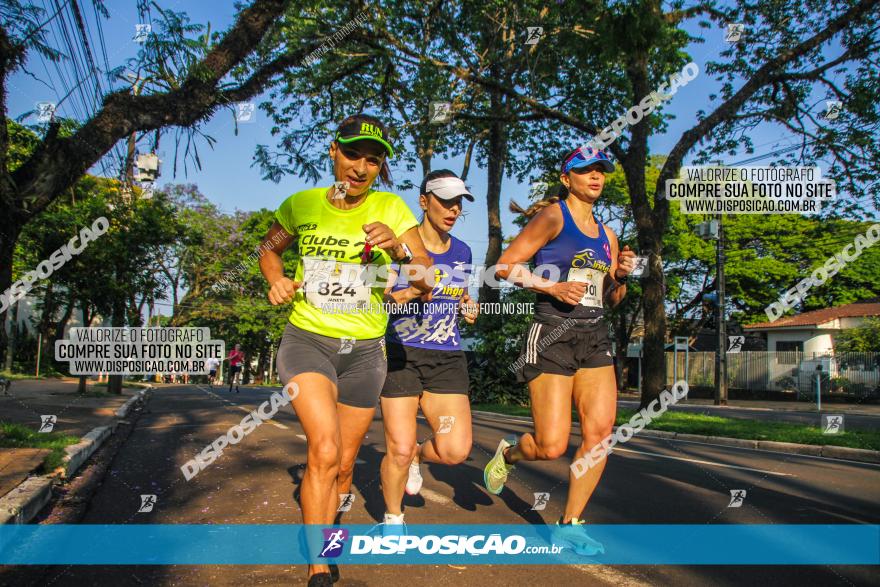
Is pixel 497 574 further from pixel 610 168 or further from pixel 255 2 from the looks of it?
pixel 255 2

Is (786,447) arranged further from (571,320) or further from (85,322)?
(85,322)

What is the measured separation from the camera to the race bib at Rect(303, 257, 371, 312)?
146 inches

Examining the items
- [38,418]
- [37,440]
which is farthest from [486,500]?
[38,418]

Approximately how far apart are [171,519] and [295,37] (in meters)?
11.0

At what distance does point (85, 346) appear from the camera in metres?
21.4

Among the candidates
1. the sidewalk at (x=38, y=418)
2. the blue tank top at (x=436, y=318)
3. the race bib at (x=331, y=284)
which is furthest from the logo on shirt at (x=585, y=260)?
the sidewalk at (x=38, y=418)

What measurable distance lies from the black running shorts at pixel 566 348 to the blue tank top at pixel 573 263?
0.29 feet

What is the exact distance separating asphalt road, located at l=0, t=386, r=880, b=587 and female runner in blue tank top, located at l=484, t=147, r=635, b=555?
0.77 m

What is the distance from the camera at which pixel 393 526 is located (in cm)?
409

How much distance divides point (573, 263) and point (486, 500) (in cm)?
219

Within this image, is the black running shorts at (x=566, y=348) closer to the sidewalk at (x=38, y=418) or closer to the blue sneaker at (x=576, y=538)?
the blue sneaker at (x=576, y=538)

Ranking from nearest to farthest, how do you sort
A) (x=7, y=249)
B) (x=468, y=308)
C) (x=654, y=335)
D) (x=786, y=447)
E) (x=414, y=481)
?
1. (x=468, y=308)
2. (x=414, y=481)
3. (x=7, y=249)
4. (x=786, y=447)
5. (x=654, y=335)

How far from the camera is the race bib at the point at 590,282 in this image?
4.35m

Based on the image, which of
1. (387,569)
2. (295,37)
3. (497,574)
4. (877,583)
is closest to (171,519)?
(387,569)
